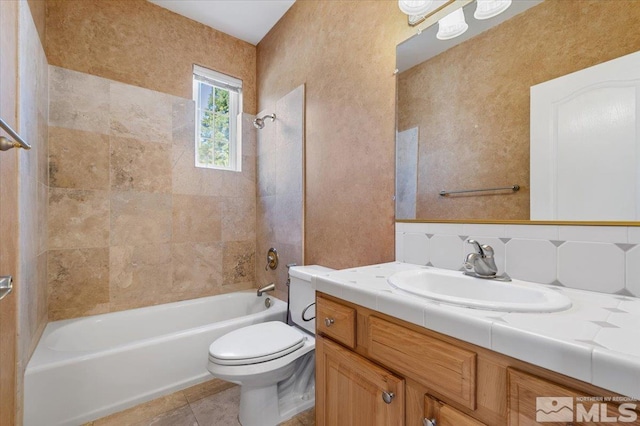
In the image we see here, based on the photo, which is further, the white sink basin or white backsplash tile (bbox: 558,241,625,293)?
white backsplash tile (bbox: 558,241,625,293)

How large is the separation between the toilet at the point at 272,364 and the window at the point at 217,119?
143 cm

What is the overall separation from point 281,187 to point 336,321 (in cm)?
154

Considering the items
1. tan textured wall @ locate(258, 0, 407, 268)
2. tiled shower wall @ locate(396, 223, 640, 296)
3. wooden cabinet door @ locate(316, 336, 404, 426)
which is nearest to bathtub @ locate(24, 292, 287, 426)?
tan textured wall @ locate(258, 0, 407, 268)

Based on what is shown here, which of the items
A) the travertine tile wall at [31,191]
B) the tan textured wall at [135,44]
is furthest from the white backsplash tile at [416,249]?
the tan textured wall at [135,44]

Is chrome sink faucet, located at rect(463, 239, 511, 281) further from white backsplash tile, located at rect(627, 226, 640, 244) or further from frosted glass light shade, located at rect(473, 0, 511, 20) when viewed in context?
frosted glass light shade, located at rect(473, 0, 511, 20)

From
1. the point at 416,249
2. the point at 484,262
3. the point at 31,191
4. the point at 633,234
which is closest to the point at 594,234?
the point at 633,234

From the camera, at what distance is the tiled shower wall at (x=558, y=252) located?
0.78 m

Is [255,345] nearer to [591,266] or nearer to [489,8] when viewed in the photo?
[591,266]

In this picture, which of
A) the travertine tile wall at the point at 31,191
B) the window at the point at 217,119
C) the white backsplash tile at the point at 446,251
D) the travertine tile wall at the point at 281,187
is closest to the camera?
the white backsplash tile at the point at 446,251

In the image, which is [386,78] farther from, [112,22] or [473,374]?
[112,22]

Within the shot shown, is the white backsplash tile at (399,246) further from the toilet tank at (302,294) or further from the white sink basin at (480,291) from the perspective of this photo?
the toilet tank at (302,294)

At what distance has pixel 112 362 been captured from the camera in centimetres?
150

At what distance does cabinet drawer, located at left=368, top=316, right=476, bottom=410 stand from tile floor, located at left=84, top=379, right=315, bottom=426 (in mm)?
1039

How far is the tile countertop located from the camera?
0.43 m
